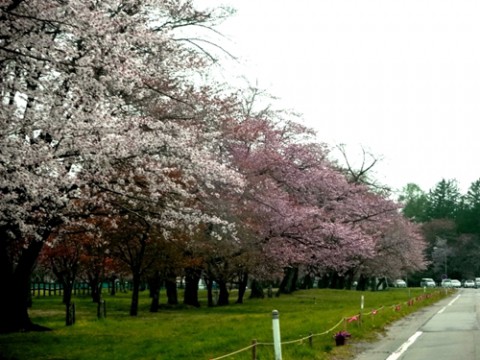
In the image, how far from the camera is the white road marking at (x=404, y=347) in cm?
1225

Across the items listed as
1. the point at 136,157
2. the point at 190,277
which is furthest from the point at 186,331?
the point at 190,277

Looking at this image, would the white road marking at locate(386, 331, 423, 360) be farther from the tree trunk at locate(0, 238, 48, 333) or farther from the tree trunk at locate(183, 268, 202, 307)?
the tree trunk at locate(183, 268, 202, 307)

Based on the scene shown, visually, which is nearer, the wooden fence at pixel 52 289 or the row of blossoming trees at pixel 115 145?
the row of blossoming trees at pixel 115 145

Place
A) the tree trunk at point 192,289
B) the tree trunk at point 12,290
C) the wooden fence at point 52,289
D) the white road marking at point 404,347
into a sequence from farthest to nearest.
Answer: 1. the wooden fence at point 52,289
2. the tree trunk at point 192,289
3. the tree trunk at point 12,290
4. the white road marking at point 404,347

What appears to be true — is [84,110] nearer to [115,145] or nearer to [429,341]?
[115,145]

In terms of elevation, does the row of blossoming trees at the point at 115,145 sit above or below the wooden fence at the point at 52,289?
above

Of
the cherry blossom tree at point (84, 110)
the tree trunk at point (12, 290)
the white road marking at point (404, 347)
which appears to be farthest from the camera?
the tree trunk at point (12, 290)

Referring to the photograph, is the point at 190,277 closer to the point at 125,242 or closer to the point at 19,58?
the point at 125,242

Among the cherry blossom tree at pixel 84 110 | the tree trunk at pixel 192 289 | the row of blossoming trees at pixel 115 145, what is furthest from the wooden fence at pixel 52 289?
the cherry blossom tree at pixel 84 110

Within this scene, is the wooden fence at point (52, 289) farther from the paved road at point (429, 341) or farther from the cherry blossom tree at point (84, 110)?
the cherry blossom tree at point (84, 110)

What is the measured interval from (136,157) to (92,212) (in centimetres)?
460

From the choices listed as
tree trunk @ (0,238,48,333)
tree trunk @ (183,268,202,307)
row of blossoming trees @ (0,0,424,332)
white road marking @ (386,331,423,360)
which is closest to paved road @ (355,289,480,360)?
white road marking @ (386,331,423,360)

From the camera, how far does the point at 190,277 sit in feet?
118

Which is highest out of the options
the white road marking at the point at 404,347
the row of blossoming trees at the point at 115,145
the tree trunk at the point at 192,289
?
the row of blossoming trees at the point at 115,145
